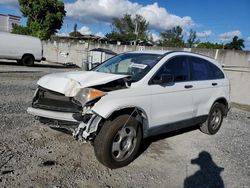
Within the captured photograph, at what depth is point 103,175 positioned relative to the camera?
3.67 metres

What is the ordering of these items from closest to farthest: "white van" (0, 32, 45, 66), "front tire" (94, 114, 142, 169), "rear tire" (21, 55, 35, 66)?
"front tire" (94, 114, 142, 169), "white van" (0, 32, 45, 66), "rear tire" (21, 55, 35, 66)

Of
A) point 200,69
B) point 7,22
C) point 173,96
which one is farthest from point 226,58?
point 7,22

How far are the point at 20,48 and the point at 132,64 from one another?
14985 millimetres

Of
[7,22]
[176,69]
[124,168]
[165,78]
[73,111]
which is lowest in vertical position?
[124,168]

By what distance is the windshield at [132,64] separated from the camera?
4349 mm

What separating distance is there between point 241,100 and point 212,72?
19.8ft

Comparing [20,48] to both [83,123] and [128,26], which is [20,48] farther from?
[128,26]

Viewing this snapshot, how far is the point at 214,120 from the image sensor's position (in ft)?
19.6

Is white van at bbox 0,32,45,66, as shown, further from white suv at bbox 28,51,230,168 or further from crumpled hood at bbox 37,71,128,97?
crumpled hood at bbox 37,71,128,97

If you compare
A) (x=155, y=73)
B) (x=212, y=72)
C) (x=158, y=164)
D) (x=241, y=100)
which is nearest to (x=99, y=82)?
(x=155, y=73)

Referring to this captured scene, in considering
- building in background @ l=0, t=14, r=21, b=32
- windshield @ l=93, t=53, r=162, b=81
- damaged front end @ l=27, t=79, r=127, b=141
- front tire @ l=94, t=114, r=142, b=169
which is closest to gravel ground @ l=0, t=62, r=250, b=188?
front tire @ l=94, t=114, r=142, b=169

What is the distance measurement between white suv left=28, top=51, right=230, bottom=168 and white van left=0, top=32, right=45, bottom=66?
45.0 ft

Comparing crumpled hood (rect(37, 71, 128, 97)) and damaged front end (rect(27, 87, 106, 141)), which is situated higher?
crumpled hood (rect(37, 71, 128, 97))

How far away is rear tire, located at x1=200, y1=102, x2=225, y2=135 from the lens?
228 inches
